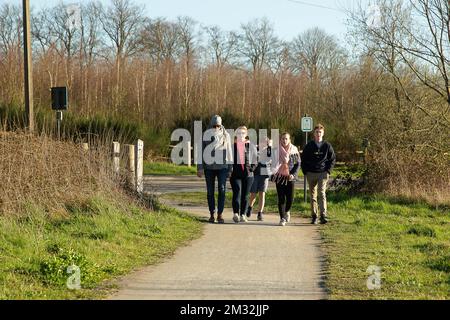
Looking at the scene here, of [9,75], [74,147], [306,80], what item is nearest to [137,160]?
[74,147]

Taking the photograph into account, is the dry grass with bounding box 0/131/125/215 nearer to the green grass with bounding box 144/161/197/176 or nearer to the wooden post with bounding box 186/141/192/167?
the green grass with bounding box 144/161/197/176

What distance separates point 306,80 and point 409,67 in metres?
24.1

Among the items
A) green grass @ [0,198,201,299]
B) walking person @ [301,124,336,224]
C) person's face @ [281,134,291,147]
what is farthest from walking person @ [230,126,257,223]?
walking person @ [301,124,336,224]

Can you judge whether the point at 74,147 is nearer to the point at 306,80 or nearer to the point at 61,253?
the point at 61,253

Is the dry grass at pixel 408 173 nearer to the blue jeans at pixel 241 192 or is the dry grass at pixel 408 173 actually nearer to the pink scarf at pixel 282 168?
the pink scarf at pixel 282 168

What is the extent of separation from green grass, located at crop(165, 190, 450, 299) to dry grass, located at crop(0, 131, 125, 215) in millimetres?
4539

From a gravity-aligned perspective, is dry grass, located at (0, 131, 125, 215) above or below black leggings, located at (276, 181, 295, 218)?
above

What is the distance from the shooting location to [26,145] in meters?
12.1

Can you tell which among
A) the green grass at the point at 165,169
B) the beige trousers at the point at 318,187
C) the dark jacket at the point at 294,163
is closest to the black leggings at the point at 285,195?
the dark jacket at the point at 294,163

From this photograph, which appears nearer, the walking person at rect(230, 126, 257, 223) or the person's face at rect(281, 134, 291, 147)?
the walking person at rect(230, 126, 257, 223)

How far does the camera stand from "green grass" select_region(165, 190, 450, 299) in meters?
7.34

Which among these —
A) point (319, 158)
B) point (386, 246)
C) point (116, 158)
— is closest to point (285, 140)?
point (319, 158)

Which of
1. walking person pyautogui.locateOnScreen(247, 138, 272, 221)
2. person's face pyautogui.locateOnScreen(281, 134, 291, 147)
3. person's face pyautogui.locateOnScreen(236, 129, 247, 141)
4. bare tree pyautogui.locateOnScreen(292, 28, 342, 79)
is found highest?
bare tree pyautogui.locateOnScreen(292, 28, 342, 79)
